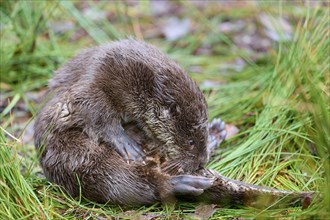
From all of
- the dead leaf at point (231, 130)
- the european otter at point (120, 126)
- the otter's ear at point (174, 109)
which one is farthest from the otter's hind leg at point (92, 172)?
the dead leaf at point (231, 130)

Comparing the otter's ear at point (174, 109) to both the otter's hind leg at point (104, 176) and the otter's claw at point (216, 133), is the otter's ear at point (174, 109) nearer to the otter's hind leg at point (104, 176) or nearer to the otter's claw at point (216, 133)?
the otter's hind leg at point (104, 176)

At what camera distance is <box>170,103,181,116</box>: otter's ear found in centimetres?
365

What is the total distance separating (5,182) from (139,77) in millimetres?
953

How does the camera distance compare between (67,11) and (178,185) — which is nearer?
(178,185)

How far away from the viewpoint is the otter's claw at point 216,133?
4125mm

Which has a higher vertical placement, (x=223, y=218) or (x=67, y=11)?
(x=67, y=11)

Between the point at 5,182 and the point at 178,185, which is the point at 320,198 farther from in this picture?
the point at 5,182

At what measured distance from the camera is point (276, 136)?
409cm

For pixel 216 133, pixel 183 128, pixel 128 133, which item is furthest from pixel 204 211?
pixel 216 133

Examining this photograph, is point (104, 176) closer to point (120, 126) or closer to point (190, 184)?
point (120, 126)

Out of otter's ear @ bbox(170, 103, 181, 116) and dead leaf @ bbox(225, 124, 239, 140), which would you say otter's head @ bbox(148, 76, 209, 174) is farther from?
dead leaf @ bbox(225, 124, 239, 140)

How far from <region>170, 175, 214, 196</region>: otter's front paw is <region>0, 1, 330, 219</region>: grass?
4.2 inches

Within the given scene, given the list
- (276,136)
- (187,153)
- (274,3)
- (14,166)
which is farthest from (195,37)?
(14,166)

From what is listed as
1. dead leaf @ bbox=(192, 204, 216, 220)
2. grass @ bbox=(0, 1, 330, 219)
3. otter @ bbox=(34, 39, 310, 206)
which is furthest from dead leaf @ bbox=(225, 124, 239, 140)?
dead leaf @ bbox=(192, 204, 216, 220)
